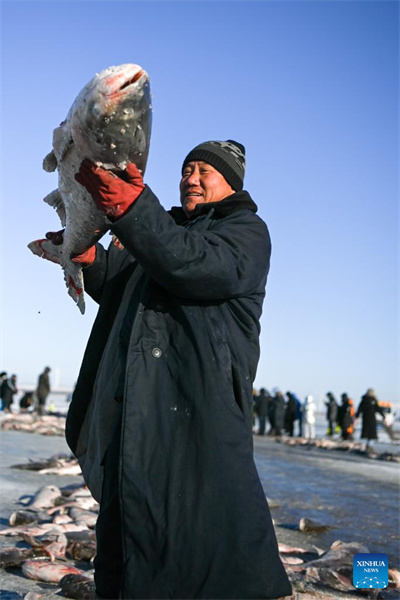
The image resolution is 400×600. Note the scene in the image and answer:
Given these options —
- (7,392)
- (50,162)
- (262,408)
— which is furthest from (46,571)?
(7,392)

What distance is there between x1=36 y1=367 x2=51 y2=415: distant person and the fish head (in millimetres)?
27234

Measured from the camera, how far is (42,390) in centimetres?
2852

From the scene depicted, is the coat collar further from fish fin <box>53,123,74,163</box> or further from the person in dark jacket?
fish fin <box>53,123,74,163</box>

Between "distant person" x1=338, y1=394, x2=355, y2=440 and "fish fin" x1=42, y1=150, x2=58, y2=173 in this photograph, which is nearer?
"fish fin" x1=42, y1=150, x2=58, y2=173

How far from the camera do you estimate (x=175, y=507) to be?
6.46 ft

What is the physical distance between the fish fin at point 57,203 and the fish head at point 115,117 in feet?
2.45

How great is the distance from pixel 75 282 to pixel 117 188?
810mm

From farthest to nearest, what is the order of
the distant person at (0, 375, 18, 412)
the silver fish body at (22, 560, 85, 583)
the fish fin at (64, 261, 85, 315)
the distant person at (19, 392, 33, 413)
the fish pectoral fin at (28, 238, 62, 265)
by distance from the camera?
the distant person at (19, 392, 33, 413) → the distant person at (0, 375, 18, 412) → the silver fish body at (22, 560, 85, 583) → the fish pectoral fin at (28, 238, 62, 265) → the fish fin at (64, 261, 85, 315)

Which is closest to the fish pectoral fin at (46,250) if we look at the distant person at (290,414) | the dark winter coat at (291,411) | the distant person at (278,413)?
the distant person at (278,413)

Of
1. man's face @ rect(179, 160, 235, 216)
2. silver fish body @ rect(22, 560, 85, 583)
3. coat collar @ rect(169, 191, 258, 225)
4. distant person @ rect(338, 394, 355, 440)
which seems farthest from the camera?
distant person @ rect(338, 394, 355, 440)

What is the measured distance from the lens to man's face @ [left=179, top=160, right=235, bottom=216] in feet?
8.21

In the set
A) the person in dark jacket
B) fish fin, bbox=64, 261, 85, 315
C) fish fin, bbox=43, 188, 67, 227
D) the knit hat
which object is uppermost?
the knit hat

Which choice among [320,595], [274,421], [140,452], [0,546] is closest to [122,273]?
[140,452]

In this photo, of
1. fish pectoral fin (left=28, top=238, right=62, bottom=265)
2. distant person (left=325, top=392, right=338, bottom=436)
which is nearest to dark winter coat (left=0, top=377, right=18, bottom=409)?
distant person (left=325, top=392, right=338, bottom=436)
